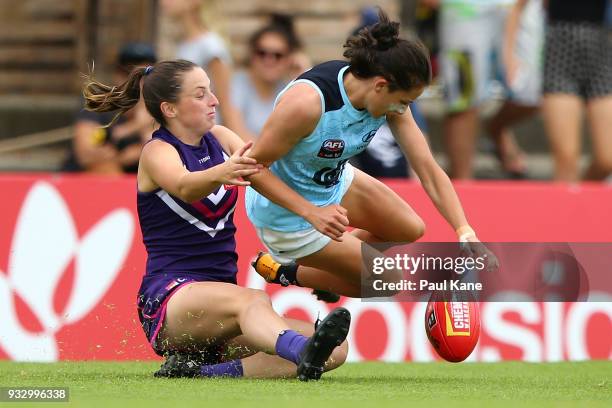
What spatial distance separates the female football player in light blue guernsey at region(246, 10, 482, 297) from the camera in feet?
20.7

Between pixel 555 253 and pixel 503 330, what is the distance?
0.58 meters

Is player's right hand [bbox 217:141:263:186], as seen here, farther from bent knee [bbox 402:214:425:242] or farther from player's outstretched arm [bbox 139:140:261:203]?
bent knee [bbox 402:214:425:242]

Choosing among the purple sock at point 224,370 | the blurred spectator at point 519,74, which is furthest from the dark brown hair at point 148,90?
the blurred spectator at point 519,74

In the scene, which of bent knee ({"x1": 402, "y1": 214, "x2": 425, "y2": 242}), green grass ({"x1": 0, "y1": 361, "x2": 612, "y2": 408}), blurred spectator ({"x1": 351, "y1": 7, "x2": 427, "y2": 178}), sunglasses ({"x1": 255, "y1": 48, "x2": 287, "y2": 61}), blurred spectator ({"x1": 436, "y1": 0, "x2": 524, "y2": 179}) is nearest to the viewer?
green grass ({"x1": 0, "y1": 361, "x2": 612, "y2": 408})

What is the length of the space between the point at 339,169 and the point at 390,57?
0.73 metres

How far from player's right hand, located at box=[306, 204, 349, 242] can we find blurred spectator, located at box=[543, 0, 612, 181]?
12.5 feet

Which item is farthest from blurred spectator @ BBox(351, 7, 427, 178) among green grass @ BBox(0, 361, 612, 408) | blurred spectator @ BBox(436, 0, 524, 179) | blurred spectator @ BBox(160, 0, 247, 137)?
green grass @ BBox(0, 361, 612, 408)

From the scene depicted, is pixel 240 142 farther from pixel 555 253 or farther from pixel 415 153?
pixel 555 253

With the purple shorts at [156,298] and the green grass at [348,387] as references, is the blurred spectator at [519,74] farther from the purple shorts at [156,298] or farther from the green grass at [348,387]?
the purple shorts at [156,298]

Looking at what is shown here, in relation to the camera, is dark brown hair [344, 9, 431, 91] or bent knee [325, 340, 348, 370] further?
bent knee [325, 340, 348, 370]

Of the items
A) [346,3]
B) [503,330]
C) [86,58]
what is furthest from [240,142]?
[86,58]

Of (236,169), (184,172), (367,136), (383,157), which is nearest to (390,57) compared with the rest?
(367,136)

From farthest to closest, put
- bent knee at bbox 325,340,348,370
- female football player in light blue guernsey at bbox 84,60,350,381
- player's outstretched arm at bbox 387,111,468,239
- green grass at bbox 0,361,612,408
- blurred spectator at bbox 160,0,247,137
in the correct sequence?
1. blurred spectator at bbox 160,0,247,137
2. bent knee at bbox 325,340,348,370
3. player's outstretched arm at bbox 387,111,468,239
4. female football player in light blue guernsey at bbox 84,60,350,381
5. green grass at bbox 0,361,612,408

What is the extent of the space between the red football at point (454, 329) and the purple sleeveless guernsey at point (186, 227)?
1.05 metres
